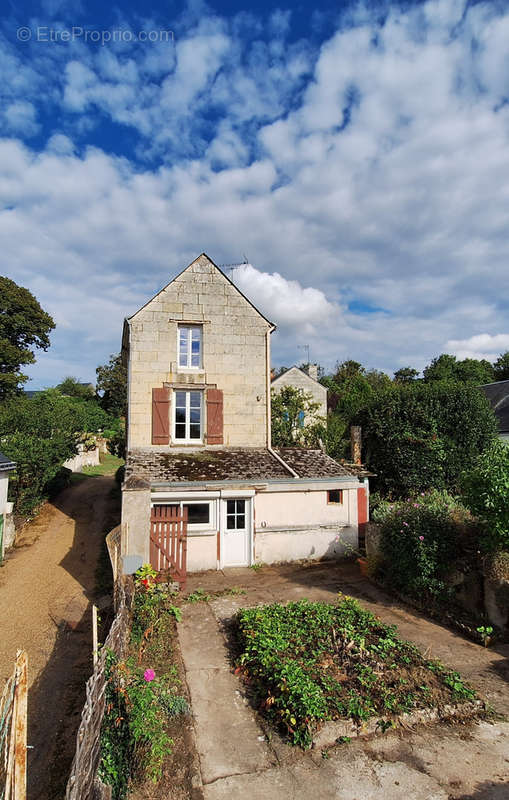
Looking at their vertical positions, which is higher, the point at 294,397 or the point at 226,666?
the point at 294,397

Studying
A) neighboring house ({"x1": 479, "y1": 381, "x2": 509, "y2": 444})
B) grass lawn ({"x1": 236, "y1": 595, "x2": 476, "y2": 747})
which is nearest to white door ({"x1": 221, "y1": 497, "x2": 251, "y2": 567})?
grass lawn ({"x1": 236, "y1": 595, "x2": 476, "y2": 747})

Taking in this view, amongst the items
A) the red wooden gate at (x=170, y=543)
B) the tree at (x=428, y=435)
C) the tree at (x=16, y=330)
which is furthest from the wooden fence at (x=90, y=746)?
the tree at (x=16, y=330)

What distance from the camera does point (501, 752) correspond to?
5.04m

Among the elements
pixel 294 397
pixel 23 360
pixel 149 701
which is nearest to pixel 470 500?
pixel 149 701

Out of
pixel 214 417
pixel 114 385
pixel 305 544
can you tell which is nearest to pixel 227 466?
pixel 214 417

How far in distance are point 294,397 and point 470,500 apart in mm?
14221

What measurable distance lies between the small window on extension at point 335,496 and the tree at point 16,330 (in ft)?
97.4

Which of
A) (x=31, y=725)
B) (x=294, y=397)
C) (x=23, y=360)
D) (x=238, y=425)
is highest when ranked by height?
(x=23, y=360)

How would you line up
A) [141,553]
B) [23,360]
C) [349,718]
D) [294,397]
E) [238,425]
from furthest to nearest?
[23,360] → [294,397] → [238,425] → [141,553] → [349,718]

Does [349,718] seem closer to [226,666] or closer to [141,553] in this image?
[226,666]

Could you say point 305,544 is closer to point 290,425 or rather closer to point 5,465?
point 290,425

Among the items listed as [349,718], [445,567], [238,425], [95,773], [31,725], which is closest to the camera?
[95,773]

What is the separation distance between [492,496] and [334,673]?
4.30 m

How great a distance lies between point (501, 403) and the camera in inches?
1187
